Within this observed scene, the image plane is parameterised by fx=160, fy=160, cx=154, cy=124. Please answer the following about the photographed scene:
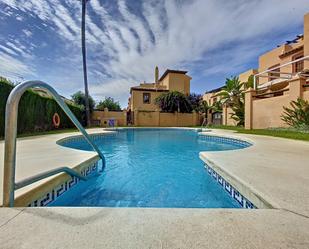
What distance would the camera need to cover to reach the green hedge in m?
9.09

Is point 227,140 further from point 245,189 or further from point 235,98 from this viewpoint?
point 235,98

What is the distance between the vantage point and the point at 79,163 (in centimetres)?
341

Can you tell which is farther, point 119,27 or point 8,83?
point 119,27

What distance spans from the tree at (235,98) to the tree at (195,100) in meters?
8.35

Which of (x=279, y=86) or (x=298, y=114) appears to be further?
(x=279, y=86)

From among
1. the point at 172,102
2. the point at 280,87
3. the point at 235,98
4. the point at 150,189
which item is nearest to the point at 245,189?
the point at 150,189

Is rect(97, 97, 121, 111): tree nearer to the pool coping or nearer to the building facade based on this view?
the building facade

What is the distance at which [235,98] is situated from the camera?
1783cm

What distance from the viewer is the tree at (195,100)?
27.9 metres

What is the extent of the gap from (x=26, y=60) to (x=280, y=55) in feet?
81.1

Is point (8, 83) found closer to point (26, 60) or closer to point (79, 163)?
point (26, 60)

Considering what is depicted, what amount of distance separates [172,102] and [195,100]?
18.3 feet

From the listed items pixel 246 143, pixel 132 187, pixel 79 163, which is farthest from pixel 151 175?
pixel 246 143

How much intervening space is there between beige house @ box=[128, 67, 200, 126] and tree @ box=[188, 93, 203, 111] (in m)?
1.68
